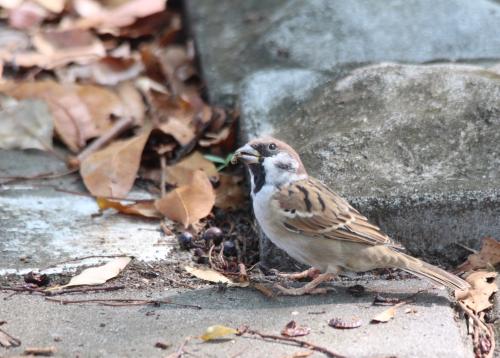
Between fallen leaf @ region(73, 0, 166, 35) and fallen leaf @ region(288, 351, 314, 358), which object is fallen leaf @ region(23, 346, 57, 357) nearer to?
fallen leaf @ region(288, 351, 314, 358)

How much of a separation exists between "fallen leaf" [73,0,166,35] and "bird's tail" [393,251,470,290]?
3793 mm

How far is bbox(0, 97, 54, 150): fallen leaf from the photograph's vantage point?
554 cm

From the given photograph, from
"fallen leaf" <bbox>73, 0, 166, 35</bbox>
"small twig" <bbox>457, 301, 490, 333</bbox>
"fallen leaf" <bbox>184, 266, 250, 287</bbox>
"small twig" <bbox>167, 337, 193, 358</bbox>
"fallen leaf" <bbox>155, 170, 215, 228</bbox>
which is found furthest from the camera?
"fallen leaf" <bbox>73, 0, 166, 35</bbox>

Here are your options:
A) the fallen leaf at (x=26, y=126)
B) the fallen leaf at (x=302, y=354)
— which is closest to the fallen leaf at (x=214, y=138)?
→ the fallen leaf at (x=26, y=126)

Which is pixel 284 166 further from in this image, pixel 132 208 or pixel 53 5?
pixel 53 5

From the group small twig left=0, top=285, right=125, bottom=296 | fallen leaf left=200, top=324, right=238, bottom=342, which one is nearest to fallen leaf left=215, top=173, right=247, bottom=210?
small twig left=0, top=285, right=125, bottom=296

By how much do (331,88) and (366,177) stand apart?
988 mm

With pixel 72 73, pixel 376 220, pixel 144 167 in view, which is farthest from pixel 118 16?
pixel 376 220

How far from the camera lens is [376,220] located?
4.43 metres

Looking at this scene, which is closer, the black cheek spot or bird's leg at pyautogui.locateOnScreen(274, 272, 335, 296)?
bird's leg at pyautogui.locateOnScreen(274, 272, 335, 296)

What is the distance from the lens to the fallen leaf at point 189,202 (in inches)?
193

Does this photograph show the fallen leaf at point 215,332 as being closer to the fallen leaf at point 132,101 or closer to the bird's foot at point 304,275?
the bird's foot at point 304,275

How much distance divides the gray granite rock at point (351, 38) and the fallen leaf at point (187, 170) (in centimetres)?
71

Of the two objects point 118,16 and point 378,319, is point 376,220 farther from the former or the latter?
point 118,16
